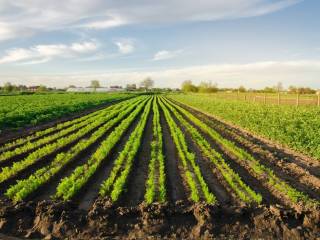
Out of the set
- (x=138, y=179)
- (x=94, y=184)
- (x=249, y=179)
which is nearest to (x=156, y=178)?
(x=138, y=179)

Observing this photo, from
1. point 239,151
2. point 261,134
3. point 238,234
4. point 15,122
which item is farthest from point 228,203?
point 15,122

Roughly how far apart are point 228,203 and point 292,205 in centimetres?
129

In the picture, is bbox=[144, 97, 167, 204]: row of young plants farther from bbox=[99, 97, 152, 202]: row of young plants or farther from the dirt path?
bbox=[99, 97, 152, 202]: row of young plants

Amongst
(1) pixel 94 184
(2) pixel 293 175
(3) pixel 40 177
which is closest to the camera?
(1) pixel 94 184

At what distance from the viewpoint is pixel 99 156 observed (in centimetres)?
1176

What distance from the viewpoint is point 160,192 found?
8.37 metres

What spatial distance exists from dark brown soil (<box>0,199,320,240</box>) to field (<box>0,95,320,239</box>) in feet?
0.06

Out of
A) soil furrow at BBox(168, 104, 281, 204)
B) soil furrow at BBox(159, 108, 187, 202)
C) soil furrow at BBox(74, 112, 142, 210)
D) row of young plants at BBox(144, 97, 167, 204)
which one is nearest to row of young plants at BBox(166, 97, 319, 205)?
soil furrow at BBox(168, 104, 281, 204)

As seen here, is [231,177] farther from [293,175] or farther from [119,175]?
[119,175]

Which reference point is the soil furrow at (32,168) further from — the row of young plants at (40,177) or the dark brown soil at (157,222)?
the dark brown soil at (157,222)

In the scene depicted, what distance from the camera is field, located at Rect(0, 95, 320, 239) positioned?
21.9 feet

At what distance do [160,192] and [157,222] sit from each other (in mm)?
1579

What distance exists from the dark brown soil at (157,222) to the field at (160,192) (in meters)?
0.02

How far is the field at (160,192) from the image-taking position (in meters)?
6.66
